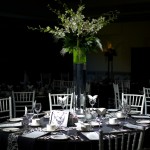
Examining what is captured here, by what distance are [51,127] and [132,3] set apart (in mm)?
7175

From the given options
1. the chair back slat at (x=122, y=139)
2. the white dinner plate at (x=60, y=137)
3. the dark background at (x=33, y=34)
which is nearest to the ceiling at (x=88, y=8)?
the dark background at (x=33, y=34)

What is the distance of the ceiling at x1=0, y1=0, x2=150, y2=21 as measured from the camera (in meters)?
9.81

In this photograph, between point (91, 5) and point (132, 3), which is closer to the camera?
point (132, 3)

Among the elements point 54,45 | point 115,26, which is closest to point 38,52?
point 54,45

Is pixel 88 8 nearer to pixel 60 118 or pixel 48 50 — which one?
pixel 48 50

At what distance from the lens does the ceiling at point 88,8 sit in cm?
981

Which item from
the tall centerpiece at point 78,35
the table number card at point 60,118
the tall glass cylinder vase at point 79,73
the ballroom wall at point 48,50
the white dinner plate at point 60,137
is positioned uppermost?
the ballroom wall at point 48,50

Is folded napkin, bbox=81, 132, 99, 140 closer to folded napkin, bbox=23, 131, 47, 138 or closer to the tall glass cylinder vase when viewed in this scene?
folded napkin, bbox=23, 131, 47, 138

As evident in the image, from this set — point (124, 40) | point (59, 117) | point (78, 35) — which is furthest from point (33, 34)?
point (59, 117)

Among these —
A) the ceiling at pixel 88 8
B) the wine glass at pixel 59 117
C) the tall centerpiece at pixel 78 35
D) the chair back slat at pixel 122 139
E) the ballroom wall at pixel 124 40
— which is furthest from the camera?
the ballroom wall at pixel 124 40

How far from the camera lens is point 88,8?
34.4 feet

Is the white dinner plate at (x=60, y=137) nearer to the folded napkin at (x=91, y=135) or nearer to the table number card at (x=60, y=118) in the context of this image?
the folded napkin at (x=91, y=135)

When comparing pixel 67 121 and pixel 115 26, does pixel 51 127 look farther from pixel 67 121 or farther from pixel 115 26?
pixel 115 26

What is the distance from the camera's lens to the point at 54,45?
12805 millimetres
